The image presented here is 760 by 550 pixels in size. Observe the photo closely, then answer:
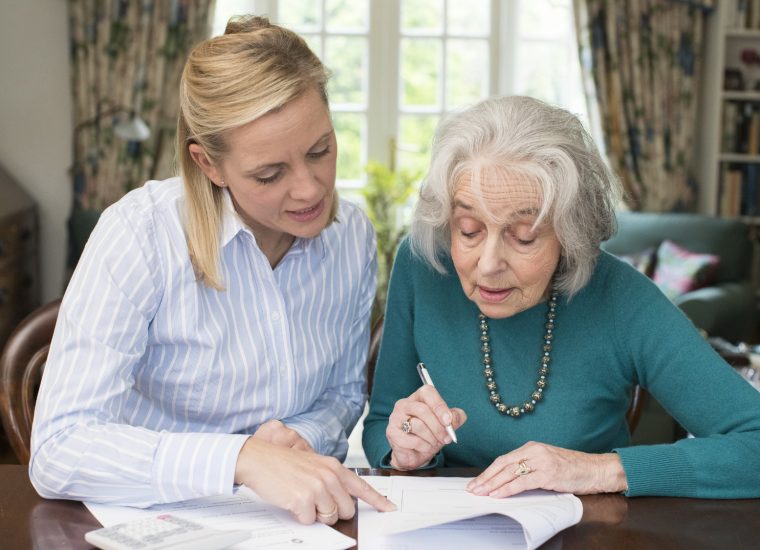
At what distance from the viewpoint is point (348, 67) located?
5609 millimetres

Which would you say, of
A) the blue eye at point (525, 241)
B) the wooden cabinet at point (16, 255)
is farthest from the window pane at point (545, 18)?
the blue eye at point (525, 241)

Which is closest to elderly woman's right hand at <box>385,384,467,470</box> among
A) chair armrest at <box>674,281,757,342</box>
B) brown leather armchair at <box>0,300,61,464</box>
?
brown leather armchair at <box>0,300,61,464</box>

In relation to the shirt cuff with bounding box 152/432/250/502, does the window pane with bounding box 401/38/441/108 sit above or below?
above

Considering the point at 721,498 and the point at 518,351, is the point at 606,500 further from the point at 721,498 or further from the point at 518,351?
the point at 518,351

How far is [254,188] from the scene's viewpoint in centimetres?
153

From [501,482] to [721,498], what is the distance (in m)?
0.33

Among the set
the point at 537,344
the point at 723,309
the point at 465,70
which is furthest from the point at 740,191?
the point at 537,344

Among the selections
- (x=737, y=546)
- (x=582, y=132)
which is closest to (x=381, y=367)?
(x=582, y=132)

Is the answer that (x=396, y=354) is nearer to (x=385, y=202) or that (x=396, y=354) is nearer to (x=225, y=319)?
(x=225, y=319)

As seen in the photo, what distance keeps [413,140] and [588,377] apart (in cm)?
420

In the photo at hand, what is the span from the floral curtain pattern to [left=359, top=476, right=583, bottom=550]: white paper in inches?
167

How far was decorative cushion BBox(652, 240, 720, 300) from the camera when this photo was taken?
4957 mm

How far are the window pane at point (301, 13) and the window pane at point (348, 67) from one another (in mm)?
128

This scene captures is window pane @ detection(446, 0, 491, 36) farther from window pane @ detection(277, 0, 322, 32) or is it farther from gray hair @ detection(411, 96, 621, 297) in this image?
gray hair @ detection(411, 96, 621, 297)
